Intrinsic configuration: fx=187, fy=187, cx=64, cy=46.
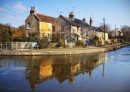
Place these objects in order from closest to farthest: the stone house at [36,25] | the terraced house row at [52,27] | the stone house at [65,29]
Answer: the stone house at [36,25], the terraced house row at [52,27], the stone house at [65,29]

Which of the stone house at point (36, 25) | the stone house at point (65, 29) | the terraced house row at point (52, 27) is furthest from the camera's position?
the stone house at point (65, 29)

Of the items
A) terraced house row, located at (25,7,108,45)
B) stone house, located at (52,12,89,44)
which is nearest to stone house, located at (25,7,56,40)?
terraced house row, located at (25,7,108,45)

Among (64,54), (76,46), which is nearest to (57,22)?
(76,46)

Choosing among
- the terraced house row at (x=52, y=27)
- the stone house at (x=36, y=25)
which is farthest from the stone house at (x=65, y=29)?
the stone house at (x=36, y=25)

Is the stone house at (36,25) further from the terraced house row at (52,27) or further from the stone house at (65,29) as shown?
the stone house at (65,29)

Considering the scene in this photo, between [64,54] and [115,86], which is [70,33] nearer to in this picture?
[64,54]

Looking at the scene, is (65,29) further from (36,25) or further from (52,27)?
(36,25)

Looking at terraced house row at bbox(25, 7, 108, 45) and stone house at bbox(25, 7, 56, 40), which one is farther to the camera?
terraced house row at bbox(25, 7, 108, 45)

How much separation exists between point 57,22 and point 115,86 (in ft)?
115

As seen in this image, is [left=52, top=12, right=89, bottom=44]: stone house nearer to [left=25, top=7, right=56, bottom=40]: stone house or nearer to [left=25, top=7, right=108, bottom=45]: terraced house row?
[left=25, top=7, right=108, bottom=45]: terraced house row

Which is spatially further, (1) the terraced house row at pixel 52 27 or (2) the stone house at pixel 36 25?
(1) the terraced house row at pixel 52 27

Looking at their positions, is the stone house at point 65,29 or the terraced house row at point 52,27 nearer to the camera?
the terraced house row at point 52,27

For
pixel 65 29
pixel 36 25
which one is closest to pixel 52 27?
pixel 65 29

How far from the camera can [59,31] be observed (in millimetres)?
44938
